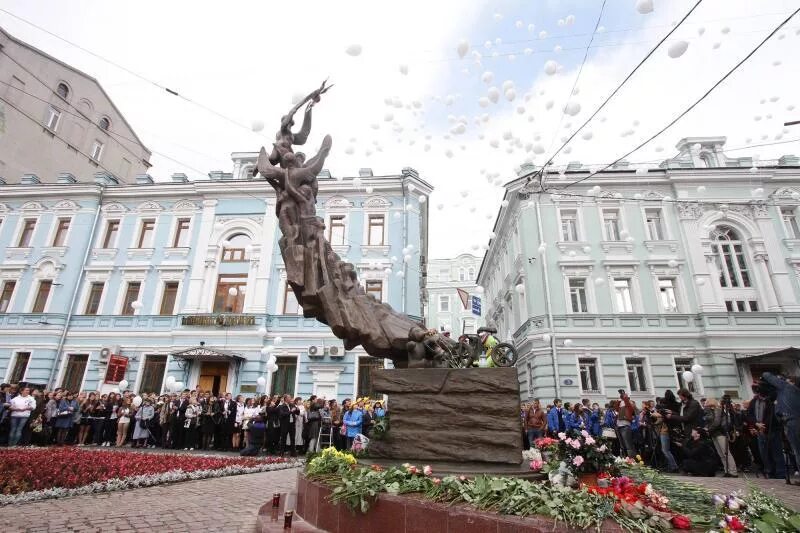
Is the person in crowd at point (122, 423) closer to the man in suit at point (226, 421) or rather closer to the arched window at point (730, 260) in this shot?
the man in suit at point (226, 421)

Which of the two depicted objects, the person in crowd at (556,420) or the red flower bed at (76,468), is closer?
the red flower bed at (76,468)

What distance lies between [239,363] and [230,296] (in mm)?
3428

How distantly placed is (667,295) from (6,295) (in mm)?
32273

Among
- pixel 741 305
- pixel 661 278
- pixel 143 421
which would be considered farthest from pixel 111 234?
pixel 741 305

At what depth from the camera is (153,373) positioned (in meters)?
20.4

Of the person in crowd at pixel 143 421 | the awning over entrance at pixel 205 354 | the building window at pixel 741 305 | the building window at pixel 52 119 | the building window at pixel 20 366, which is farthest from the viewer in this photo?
the building window at pixel 52 119

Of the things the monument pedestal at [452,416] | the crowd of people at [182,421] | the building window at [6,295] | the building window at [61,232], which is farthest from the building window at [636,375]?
the building window at [6,295]

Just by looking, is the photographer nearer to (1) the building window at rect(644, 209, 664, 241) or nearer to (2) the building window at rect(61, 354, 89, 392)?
(1) the building window at rect(644, 209, 664, 241)

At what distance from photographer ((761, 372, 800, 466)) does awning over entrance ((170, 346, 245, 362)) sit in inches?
703

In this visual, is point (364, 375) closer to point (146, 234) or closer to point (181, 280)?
point (181, 280)

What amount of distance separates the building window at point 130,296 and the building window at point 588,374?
21.2 meters

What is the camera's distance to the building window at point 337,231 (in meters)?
22.4

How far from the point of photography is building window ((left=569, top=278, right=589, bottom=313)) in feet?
67.7

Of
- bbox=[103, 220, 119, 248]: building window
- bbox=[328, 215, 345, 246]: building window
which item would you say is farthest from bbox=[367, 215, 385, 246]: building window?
bbox=[103, 220, 119, 248]: building window
